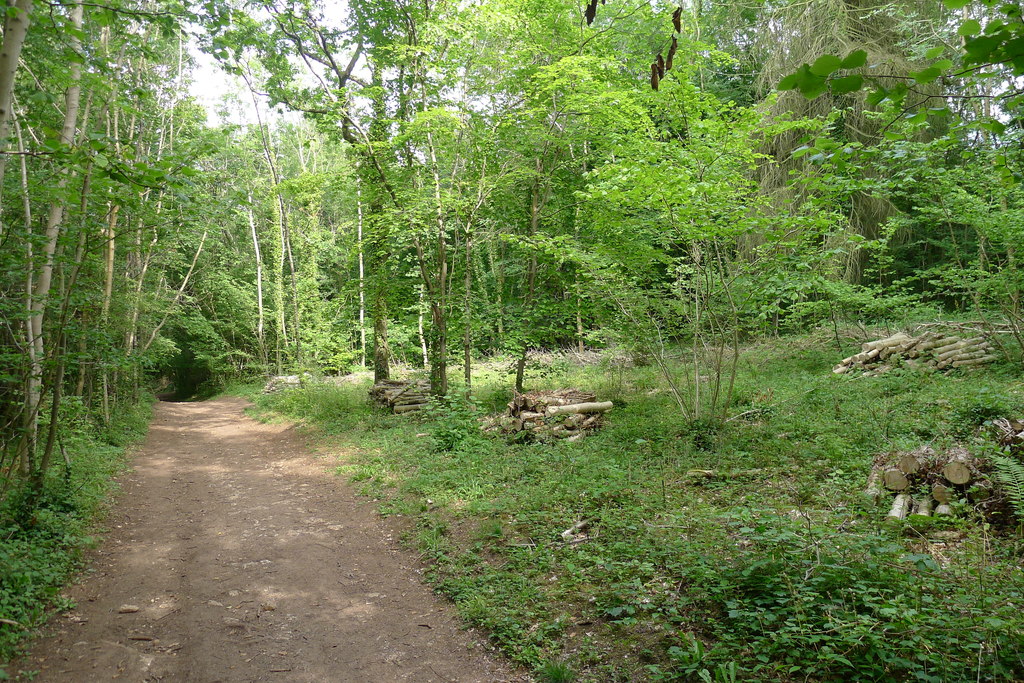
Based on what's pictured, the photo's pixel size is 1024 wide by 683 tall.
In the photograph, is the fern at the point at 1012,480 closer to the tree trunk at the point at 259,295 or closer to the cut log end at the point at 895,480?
the cut log end at the point at 895,480

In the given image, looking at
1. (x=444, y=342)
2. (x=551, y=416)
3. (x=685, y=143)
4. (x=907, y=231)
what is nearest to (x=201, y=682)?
(x=551, y=416)

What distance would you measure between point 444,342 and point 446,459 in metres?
3.79

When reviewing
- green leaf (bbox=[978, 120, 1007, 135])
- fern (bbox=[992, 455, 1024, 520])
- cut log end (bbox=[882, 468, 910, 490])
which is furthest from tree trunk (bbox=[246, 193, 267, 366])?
green leaf (bbox=[978, 120, 1007, 135])

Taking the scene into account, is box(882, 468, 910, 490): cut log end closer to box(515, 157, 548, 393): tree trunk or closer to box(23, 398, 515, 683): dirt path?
box(23, 398, 515, 683): dirt path

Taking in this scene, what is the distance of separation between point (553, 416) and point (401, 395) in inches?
186

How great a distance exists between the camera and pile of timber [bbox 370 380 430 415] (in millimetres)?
11969

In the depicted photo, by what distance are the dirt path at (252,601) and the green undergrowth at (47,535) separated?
184 millimetres

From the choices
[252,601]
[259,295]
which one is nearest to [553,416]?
[252,601]

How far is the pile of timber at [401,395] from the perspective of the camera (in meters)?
12.0

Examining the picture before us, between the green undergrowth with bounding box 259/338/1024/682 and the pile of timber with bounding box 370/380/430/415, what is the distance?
2.86 m

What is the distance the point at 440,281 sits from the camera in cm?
1143

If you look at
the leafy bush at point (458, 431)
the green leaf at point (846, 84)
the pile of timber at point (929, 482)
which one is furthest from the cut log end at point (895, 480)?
the leafy bush at point (458, 431)

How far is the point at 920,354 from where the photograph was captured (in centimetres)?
979

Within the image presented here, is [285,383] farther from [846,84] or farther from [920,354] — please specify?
[846,84]
